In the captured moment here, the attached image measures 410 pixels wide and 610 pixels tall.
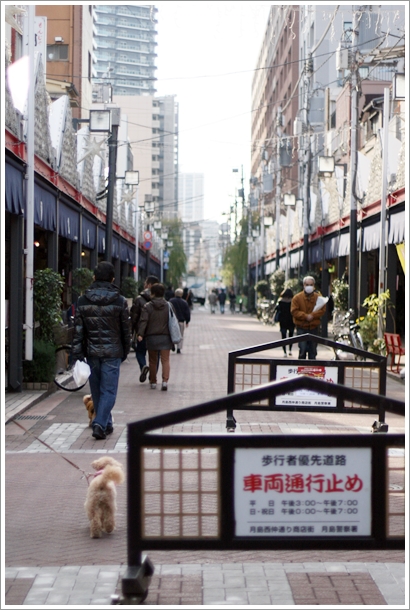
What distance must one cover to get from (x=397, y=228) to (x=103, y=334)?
1212 cm

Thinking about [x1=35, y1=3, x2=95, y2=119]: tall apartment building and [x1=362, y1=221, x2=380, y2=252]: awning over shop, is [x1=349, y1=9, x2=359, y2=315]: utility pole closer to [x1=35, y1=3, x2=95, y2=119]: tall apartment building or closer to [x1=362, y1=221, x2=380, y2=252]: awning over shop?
[x1=362, y1=221, x2=380, y2=252]: awning over shop

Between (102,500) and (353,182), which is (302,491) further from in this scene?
(353,182)

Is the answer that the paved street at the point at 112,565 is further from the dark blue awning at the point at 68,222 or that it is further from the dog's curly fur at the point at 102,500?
the dark blue awning at the point at 68,222

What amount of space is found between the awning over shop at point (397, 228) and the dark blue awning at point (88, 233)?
25.7ft

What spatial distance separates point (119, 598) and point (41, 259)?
20.2 m

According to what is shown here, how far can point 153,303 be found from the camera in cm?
1522

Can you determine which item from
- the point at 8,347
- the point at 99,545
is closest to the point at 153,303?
the point at 8,347

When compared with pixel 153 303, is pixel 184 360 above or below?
below

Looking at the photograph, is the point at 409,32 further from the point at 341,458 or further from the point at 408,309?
the point at 341,458

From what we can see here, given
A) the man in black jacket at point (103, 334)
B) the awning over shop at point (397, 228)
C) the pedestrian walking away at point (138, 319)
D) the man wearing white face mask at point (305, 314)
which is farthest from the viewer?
the awning over shop at point (397, 228)

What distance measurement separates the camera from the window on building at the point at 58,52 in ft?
174

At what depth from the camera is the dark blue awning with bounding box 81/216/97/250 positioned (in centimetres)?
2280

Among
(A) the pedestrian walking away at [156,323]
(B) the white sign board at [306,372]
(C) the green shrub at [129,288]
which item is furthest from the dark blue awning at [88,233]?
(B) the white sign board at [306,372]

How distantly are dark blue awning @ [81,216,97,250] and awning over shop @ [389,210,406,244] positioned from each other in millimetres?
7833
